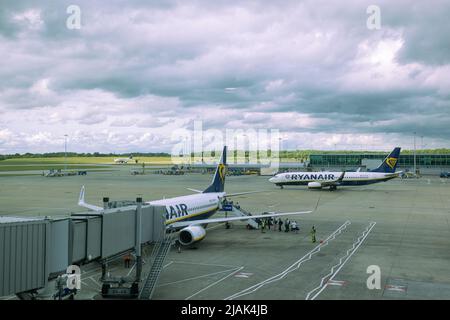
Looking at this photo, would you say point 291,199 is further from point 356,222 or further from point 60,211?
point 60,211

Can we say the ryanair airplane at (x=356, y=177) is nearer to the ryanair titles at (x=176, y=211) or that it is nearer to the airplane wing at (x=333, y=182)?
the airplane wing at (x=333, y=182)

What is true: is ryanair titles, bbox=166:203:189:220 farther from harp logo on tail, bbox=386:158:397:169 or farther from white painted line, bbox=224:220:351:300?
harp logo on tail, bbox=386:158:397:169

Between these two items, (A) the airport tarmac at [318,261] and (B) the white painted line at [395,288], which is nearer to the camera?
(A) the airport tarmac at [318,261]

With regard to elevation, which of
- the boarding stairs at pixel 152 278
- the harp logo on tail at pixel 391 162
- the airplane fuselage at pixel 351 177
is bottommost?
the boarding stairs at pixel 152 278

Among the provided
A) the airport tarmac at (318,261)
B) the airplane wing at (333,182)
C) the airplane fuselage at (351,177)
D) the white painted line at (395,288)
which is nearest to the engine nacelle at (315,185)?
the airplane wing at (333,182)

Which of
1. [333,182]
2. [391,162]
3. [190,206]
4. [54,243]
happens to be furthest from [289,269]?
[391,162]

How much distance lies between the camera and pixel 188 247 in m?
35.3

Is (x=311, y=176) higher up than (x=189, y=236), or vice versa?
(x=311, y=176)

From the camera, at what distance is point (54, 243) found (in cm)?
1755

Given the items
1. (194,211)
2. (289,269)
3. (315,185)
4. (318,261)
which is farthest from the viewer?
(315,185)

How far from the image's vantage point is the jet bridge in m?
15.4

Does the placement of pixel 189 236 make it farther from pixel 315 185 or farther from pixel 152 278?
pixel 315 185

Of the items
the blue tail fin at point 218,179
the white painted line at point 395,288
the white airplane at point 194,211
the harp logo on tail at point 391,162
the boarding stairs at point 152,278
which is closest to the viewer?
the boarding stairs at point 152,278

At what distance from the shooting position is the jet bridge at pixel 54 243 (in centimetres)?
1542
